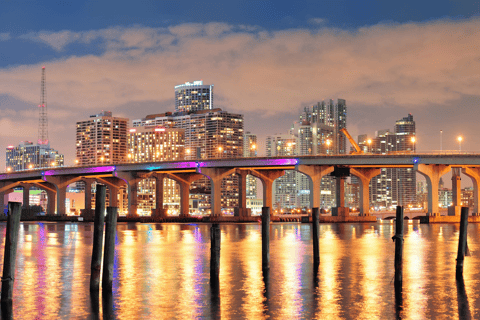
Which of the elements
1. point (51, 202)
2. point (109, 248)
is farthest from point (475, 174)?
point (109, 248)

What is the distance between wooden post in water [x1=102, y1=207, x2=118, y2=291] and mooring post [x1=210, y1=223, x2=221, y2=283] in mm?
4793

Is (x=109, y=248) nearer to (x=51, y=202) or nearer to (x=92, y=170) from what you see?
(x=92, y=170)

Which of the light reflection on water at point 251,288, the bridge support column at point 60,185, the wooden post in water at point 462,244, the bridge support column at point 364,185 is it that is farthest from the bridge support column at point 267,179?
the wooden post in water at point 462,244

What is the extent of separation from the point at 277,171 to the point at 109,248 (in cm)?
13060

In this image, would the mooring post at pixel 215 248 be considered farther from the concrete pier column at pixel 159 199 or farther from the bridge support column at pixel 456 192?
the concrete pier column at pixel 159 199

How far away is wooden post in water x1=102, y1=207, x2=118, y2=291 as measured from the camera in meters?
25.8

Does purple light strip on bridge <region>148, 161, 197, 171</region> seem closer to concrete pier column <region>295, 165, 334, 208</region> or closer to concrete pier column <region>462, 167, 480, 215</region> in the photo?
concrete pier column <region>295, 165, 334, 208</region>

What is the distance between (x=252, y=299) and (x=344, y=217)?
4485 inches

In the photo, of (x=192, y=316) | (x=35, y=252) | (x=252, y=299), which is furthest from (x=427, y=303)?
(x=35, y=252)

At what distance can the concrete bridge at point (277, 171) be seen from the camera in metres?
127

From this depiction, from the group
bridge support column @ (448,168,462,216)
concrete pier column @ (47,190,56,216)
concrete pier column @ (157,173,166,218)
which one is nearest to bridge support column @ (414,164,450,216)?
bridge support column @ (448,168,462,216)

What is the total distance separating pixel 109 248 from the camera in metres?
25.7

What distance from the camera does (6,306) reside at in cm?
2339

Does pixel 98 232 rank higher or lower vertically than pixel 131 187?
lower
